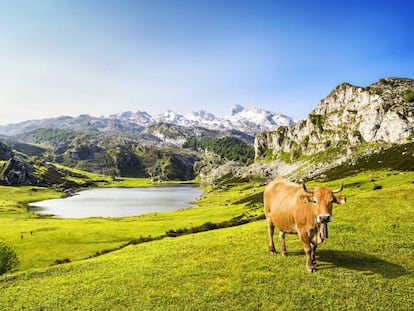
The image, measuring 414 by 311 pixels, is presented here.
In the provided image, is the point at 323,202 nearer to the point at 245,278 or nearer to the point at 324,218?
the point at 324,218

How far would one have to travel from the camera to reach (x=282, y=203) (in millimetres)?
19750

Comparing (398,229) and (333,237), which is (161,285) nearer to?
→ (333,237)

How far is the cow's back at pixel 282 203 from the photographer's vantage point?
18.7 m

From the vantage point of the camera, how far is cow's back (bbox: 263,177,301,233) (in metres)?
18.7

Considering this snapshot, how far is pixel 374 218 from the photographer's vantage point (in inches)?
1134

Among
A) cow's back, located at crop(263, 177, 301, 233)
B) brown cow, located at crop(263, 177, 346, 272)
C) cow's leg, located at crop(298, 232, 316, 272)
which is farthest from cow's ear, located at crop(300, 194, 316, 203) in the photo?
cow's leg, located at crop(298, 232, 316, 272)

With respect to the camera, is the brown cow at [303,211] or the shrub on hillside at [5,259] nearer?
the brown cow at [303,211]

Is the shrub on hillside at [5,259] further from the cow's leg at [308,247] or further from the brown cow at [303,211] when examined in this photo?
the cow's leg at [308,247]

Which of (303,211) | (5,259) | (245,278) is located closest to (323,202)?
(303,211)

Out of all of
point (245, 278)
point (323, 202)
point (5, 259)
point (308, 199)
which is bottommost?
point (5, 259)

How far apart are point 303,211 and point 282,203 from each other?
2.41 meters

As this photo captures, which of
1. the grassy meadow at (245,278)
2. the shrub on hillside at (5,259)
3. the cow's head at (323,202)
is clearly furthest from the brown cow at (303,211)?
the shrub on hillside at (5,259)

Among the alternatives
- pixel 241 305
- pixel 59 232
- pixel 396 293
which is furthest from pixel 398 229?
pixel 59 232

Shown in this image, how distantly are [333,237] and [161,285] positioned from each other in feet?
45.7
